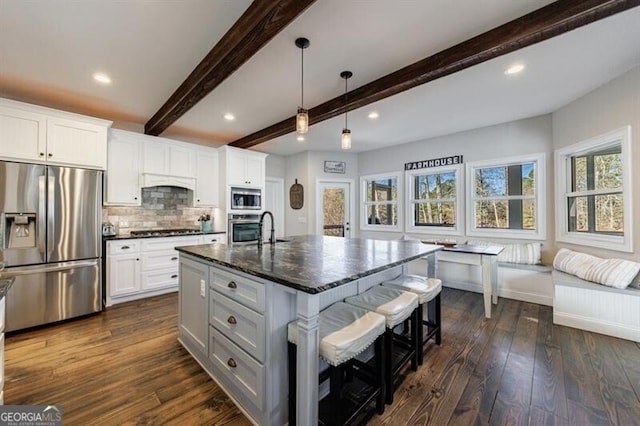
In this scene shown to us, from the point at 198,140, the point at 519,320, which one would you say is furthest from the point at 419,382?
the point at 198,140

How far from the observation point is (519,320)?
2.99 meters

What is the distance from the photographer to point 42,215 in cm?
279

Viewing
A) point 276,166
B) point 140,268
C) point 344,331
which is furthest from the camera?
point 276,166

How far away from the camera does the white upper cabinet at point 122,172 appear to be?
11.9ft

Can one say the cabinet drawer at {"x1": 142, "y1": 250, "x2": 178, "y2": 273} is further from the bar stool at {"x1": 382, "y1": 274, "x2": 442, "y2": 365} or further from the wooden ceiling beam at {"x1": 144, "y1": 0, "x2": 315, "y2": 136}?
the bar stool at {"x1": 382, "y1": 274, "x2": 442, "y2": 365}

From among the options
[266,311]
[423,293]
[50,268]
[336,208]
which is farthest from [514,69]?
[50,268]

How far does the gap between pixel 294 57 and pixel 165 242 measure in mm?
3174

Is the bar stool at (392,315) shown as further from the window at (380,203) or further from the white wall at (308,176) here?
the white wall at (308,176)

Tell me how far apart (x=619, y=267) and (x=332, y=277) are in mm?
3213

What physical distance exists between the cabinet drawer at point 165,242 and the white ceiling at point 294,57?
5.97 feet

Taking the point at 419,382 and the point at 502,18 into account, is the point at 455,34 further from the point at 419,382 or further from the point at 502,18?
the point at 419,382

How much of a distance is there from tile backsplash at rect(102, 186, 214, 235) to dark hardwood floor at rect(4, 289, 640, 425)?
1640mm

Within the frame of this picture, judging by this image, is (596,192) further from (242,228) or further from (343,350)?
(242,228)

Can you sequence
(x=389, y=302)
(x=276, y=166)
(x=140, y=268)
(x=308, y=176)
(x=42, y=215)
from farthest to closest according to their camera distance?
(x=276, y=166) → (x=308, y=176) → (x=140, y=268) → (x=42, y=215) → (x=389, y=302)
